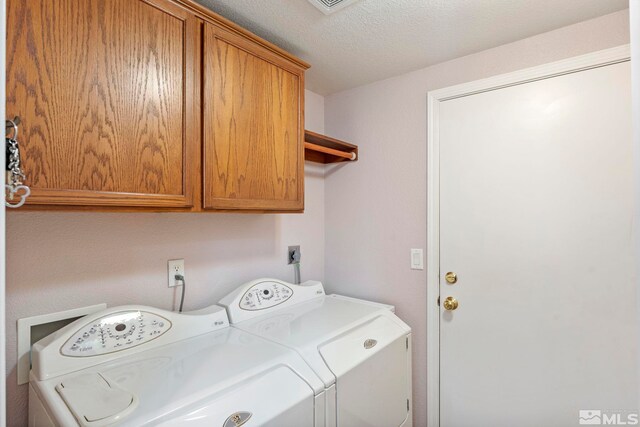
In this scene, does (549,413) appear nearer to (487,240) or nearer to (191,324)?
(487,240)

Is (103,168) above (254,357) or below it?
above

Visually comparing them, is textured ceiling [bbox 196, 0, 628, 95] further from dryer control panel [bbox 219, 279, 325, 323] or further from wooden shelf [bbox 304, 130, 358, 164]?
dryer control panel [bbox 219, 279, 325, 323]

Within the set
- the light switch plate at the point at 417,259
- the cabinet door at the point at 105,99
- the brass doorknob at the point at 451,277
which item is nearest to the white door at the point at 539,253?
the brass doorknob at the point at 451,277

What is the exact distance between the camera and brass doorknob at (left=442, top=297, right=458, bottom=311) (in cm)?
179

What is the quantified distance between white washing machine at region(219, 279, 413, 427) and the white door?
1.14 ft

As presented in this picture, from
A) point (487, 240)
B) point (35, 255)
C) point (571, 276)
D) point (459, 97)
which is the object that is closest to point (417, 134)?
point (459, 97)

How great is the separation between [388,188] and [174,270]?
50.4 inches

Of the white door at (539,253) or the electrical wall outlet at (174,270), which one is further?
the electrical wall outlet at (174,270)

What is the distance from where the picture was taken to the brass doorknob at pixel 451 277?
70.5 inches

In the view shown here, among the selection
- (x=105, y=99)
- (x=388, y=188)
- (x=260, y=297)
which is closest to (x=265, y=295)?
(x=260, y=297)

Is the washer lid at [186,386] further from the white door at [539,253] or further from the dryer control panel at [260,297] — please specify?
the white door at [539,253]

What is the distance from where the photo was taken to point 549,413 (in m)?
1.53

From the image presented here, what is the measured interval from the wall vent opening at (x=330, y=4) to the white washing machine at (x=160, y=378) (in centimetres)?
136

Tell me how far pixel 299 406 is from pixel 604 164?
1.58 meters
